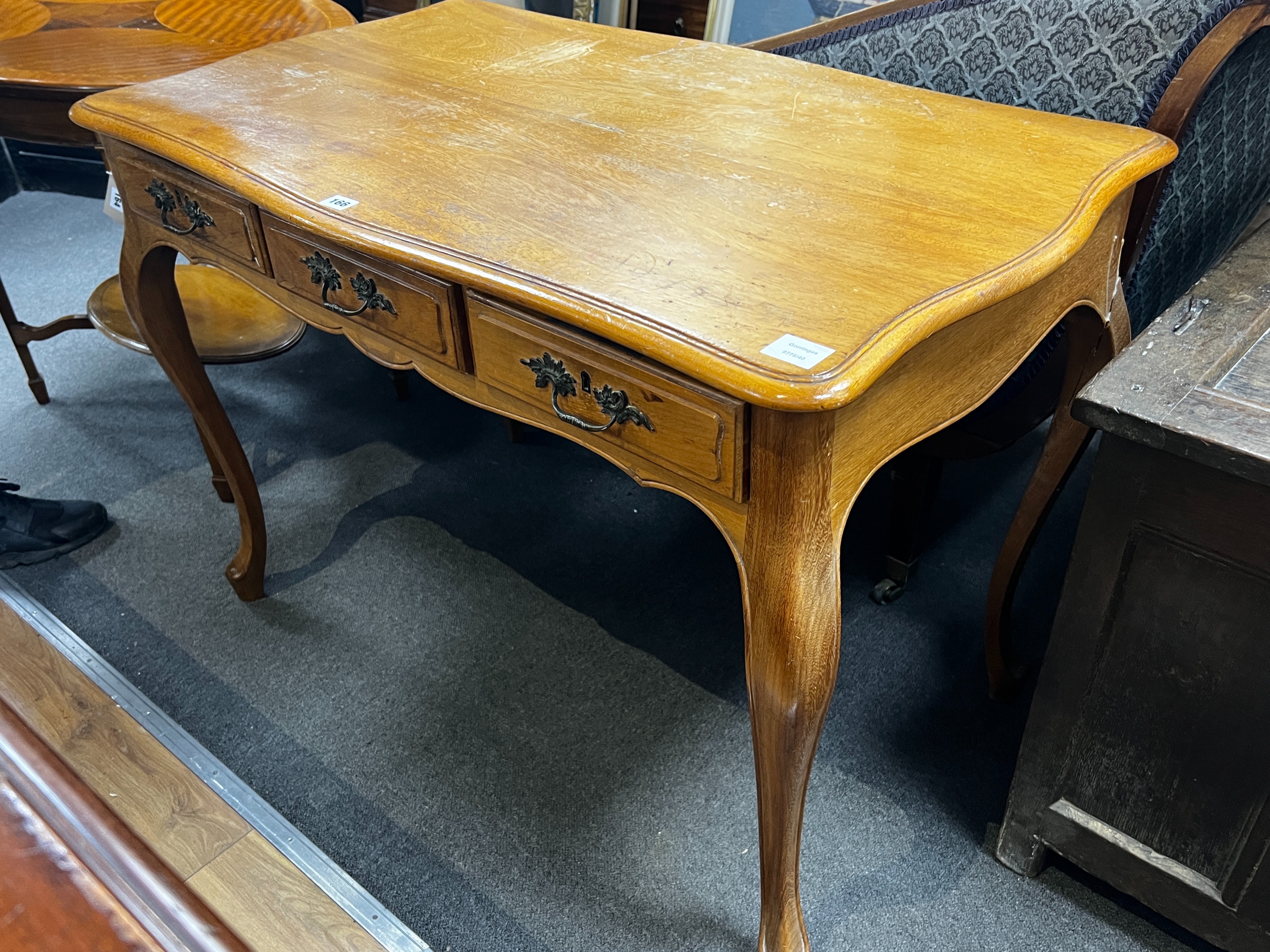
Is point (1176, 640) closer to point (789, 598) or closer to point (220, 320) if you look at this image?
point (789, 598)

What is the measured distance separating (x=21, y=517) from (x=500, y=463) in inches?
34.5

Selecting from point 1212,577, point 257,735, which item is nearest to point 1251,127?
point 1212,577

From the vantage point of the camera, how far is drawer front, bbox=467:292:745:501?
2.66 ft

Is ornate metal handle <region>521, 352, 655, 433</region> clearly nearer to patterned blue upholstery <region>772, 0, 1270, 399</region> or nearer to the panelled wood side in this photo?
the panelled wood side

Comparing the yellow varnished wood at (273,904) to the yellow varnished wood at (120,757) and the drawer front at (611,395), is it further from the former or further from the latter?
the drawer front at (611,395)

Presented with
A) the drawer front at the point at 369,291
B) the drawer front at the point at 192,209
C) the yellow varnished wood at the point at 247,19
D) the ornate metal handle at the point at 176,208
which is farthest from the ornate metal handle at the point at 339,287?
the yellow varnished wood at the point at 247,19

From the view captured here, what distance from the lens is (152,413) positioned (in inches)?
87.0

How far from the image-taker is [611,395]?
0.88m

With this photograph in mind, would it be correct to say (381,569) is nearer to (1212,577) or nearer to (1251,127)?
(1212,577)

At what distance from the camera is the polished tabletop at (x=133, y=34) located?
1.63 m

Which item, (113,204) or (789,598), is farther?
(113,204)

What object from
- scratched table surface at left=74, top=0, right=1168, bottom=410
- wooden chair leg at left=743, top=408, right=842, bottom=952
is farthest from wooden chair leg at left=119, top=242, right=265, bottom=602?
wooden chair leg at left=743, top=408, right=842, bottom=952

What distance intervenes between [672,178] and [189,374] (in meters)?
0.87

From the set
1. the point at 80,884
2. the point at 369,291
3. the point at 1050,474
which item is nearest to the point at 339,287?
the point at 369,291
